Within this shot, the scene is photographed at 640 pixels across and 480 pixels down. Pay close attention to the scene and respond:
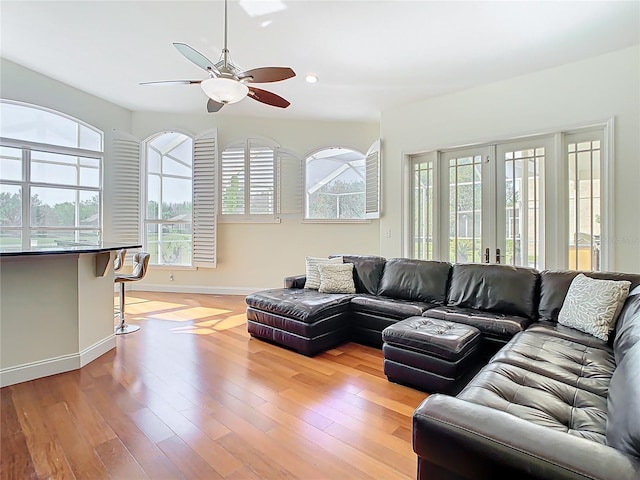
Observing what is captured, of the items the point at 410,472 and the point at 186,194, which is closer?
the point at 410,472

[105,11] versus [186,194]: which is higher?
[105,11]

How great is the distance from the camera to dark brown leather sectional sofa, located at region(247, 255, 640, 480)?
0.99m

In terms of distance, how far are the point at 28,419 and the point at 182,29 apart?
10.8ft

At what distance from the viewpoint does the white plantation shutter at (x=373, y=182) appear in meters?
5.21

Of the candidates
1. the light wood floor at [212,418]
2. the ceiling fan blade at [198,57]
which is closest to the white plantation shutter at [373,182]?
the light wood floor at [212,418]

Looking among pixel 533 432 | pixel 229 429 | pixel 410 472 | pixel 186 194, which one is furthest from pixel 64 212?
pixel 533 432

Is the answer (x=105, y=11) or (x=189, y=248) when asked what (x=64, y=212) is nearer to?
(x=189, y=248)

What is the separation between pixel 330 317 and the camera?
10.9 ft

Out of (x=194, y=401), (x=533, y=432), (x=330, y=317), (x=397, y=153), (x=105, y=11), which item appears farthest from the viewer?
(x=397, y=153)

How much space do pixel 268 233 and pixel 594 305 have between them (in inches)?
179

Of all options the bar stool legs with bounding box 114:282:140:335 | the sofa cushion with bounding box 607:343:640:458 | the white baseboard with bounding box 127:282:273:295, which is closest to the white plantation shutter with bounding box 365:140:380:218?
the white baseboard with bounding box 127:282:273:295

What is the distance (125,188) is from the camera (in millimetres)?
5781

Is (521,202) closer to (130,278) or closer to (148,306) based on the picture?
(130,278)

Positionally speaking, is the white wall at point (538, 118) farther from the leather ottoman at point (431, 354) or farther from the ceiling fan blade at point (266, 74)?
the ceiling fan blade at point (266, 74)
